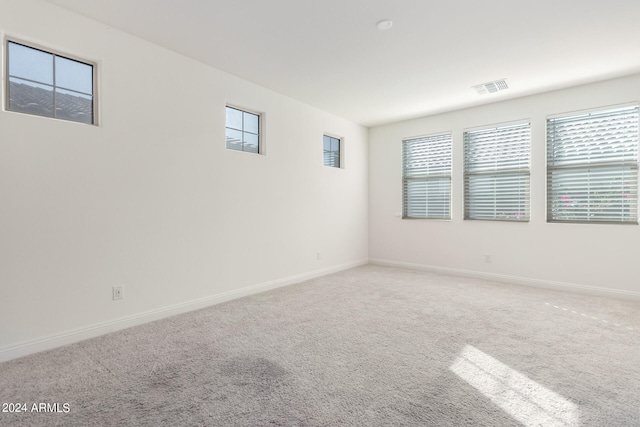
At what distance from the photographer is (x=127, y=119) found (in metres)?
2.86

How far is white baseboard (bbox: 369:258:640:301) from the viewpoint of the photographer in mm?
3783

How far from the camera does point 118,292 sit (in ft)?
9.16

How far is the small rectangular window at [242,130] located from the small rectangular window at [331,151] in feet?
4.36

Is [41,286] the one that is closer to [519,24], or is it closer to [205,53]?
[205,53]

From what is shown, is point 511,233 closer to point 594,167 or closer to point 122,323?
point 594,167

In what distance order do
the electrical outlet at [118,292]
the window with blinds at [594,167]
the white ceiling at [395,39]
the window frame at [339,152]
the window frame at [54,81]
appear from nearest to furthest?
1. the window frame at [54,81]
2. the white ceiling at [395,39]
3. the electrical outlet at [118,292]
4. the window with blinds at [594,167]
5. the window frame at [339,152]

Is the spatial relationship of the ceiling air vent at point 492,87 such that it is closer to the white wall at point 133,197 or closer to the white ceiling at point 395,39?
the white ceiling at point 395,39

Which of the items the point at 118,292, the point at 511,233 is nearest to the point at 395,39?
the point at 511,233

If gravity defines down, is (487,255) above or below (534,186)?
below

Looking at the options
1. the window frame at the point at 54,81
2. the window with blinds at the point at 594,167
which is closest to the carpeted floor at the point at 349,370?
the window with blinds at the point at 594,167

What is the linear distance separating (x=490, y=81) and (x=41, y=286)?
493 centimetres

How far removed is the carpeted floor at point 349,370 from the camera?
1.67 m

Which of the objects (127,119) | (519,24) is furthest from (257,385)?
(519,24)

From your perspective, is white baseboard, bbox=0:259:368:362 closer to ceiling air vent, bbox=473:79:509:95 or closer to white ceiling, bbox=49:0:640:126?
white ceiling, bbox=49:0:640:126
